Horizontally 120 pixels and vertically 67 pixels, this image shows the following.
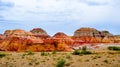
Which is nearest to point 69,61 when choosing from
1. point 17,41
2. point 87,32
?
point 17,41

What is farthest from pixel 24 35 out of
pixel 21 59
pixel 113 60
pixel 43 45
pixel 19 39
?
pixel 113 60

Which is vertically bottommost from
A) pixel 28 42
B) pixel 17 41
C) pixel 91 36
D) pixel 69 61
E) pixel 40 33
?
pixel 69 61

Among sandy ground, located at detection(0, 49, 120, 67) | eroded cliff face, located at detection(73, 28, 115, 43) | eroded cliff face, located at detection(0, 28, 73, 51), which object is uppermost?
eroded cliff face, located at detection(73, 28, 115, 43)

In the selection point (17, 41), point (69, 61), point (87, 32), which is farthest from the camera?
point (87, 32)

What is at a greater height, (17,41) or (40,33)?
(40,33)

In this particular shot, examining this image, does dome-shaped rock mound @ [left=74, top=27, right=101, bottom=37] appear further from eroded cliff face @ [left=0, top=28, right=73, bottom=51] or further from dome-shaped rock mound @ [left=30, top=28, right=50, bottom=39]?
eroded cliff face @ [left=0, top=28, right=73, bottom=51]

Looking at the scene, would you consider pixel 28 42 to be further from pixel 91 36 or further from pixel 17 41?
pixel 91 36

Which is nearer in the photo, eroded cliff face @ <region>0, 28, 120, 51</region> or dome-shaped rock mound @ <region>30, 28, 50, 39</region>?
eroded cliff face @ <region>0, 28, 120, 51</region>

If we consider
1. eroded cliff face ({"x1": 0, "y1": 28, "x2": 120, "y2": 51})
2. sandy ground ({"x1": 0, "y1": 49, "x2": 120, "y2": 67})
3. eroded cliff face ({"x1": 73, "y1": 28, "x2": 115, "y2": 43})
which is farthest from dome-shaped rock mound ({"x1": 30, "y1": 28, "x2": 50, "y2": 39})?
sandy ground ({"x1": 0, "y1": 49, "x2": 120, "y2": 67})

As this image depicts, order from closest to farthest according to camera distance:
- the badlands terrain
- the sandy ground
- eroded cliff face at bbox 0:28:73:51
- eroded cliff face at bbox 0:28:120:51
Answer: the sandy ground, the badlands terrain, eroded cliff face at bbox 0:28:73:51, eroded cliff face at bbox 0:28:120:51

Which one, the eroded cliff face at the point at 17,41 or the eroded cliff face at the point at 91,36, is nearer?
the eroded cliff face at the point at 17,41

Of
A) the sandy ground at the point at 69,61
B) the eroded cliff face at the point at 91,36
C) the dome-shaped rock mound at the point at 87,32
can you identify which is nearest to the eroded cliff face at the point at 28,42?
the eroded cliff face at the point at 91,36

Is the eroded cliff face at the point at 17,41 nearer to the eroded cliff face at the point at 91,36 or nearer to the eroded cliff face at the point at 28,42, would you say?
the eroded cliff face at the point at 28,42

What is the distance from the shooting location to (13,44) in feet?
312
